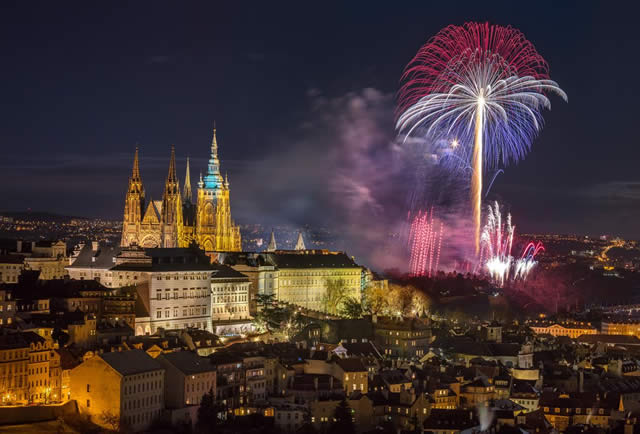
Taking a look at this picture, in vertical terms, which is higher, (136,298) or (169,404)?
(136,298)

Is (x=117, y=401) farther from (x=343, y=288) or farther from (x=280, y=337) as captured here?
(x=343, y=288)

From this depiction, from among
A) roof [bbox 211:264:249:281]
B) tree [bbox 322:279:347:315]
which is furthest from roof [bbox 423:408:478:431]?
tree [bbox 322:279:347:315]

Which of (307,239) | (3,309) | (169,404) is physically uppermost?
(307,239)

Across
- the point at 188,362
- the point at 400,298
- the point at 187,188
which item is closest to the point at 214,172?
the point at 187,188

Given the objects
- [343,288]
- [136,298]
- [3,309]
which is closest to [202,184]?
[343,288]

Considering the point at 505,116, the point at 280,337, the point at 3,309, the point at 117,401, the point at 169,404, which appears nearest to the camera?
the point at 117,401

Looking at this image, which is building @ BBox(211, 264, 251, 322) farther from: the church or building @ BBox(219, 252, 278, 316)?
the church

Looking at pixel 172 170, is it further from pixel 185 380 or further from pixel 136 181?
pixel 185 380
